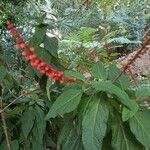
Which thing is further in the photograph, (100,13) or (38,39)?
(100,13)

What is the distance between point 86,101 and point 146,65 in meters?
7.07

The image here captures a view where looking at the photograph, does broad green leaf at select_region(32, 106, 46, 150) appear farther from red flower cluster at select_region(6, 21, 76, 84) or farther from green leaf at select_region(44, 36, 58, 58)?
red flower cluster at select_region(6, 21, 76, 84)

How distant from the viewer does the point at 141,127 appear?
56.0 inches

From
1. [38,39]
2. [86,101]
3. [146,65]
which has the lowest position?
[146,65]

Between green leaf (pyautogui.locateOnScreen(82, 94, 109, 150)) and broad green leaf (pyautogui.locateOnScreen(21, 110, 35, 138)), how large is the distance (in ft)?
1.30

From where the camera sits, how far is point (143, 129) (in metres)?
1.42

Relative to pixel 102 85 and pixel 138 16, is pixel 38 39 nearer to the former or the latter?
pixel 102 85

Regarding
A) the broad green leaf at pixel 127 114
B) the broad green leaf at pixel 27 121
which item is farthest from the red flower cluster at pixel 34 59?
the broad green leaf at pixel 27 121

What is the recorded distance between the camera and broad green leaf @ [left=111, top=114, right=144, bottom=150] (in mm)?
1463

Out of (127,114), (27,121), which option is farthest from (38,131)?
(127,114)

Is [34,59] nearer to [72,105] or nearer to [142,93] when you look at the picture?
[72,105]

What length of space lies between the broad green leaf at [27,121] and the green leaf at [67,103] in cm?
32

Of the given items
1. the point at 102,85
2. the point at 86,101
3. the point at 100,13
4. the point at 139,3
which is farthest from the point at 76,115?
the point at 139,3

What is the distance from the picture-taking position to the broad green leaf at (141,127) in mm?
1402
